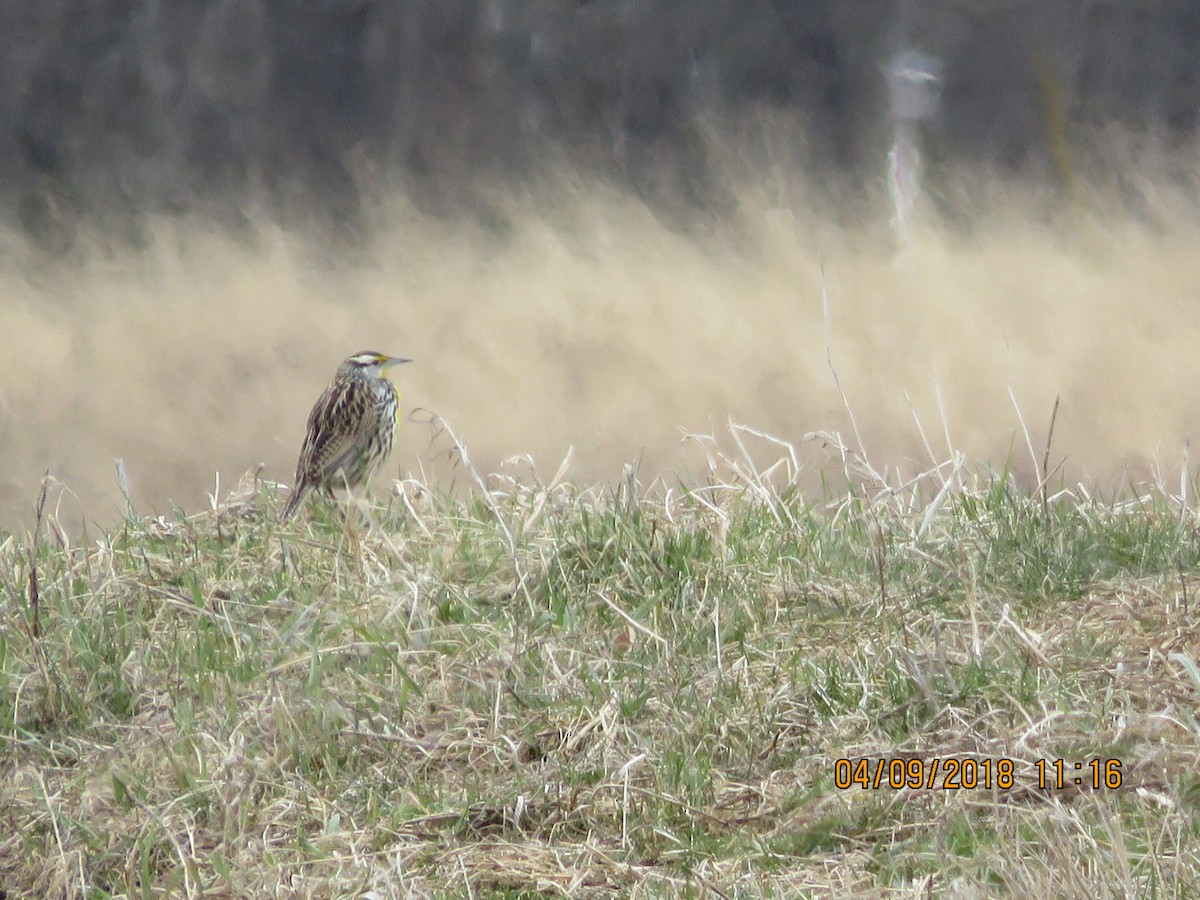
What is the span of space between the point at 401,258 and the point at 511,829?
10.8 metres

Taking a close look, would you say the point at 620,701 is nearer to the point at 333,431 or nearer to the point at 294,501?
the point at 294,501

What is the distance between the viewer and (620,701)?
10.5 feet

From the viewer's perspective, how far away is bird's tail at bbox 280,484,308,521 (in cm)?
474

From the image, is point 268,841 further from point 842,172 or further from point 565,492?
point 842,172

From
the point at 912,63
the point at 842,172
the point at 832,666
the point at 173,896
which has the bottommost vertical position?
the point at 173,896

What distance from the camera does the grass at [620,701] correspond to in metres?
2.80

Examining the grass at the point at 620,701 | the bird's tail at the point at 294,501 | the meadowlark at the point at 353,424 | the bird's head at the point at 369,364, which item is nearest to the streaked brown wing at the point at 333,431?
the meadowlark at the point at 353,424

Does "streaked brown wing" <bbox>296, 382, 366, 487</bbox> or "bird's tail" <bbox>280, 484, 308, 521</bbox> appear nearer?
"bird's tail" <bbox>280, 484, 308, 521</bbox>

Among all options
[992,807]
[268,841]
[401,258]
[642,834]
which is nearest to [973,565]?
[992,807]

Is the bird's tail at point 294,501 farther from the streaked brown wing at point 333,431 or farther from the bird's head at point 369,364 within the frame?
the bird's head at point 369,364

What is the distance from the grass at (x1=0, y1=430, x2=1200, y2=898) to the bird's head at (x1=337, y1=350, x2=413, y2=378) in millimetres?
1736

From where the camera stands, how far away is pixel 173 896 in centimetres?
281

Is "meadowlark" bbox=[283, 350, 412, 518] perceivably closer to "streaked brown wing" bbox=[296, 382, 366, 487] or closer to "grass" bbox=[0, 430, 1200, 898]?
"streaked brown wing" bbox=[296, 382, 366, 487]

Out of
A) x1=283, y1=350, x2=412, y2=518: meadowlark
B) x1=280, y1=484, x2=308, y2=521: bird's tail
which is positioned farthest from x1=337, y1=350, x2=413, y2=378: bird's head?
x1=280, y1=484, x2=308, y2=521: bird's tail
